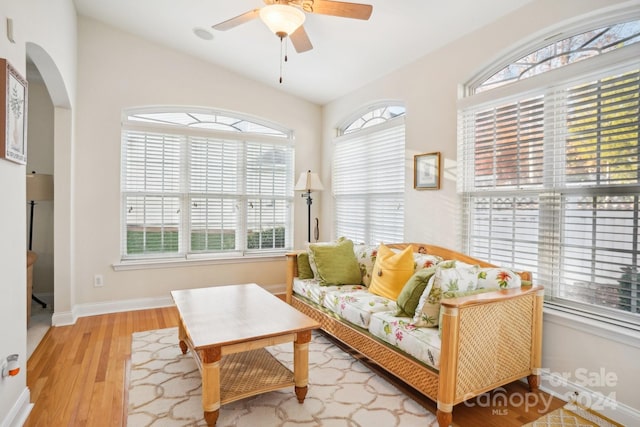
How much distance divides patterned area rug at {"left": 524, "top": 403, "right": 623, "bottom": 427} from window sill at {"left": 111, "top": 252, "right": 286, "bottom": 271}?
358 cm

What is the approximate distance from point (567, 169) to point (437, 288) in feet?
3.97

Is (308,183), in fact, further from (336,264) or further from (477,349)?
(477,349)

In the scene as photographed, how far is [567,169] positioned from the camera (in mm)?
2455

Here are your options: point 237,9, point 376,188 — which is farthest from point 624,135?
point 237,9

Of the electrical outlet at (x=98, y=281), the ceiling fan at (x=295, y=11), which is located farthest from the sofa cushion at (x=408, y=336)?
the electrical outlet at (x=98, y=281)

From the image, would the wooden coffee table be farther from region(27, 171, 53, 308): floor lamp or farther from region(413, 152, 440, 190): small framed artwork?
region(27, 171, 53, 308): floor lamp

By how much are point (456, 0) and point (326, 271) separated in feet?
8.40

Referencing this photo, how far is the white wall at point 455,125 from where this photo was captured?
85.4 inches

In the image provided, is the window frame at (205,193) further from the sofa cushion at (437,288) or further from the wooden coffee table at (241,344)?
the sofa cushion at (437,288)

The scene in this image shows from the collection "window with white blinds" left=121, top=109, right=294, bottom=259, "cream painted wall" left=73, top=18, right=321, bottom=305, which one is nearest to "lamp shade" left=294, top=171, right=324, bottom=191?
"window with white blinds" left=121, top=109, right=294, bottom=259

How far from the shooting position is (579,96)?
7.84 feet

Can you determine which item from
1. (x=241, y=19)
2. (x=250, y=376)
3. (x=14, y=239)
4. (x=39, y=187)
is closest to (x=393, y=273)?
(x=250, y=376)

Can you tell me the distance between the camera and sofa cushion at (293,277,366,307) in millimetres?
3406

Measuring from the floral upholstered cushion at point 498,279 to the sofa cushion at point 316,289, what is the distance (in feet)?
4.12
